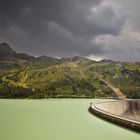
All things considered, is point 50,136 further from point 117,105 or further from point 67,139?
→ point 117,105

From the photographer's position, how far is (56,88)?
17700cm

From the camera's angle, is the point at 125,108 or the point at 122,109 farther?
the point at 125,108

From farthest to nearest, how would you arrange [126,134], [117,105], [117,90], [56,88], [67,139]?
[117,90], [56,88], [117,105], [126,134], [67,139]

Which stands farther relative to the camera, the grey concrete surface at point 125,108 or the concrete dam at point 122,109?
the grey concrete surface at point 125,108

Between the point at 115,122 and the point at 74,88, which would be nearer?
the point at 115,122

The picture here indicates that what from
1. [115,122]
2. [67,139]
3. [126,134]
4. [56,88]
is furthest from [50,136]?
[56,88]

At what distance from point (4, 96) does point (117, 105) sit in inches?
3677

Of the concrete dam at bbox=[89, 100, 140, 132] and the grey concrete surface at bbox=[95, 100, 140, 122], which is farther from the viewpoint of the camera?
the grey concrete surface at bbox=[95, 100, 140, 122]

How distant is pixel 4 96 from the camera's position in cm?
14438

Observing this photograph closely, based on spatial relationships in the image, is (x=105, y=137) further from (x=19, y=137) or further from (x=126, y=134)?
(x=19, y=137)

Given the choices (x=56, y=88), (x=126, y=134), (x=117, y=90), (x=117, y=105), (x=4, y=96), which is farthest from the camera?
(x=117, y=90)

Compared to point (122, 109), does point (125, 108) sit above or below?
above

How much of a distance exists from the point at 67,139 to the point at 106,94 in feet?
520

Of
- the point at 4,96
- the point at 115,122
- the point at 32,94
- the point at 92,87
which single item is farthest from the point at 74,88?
the point at 115,122
